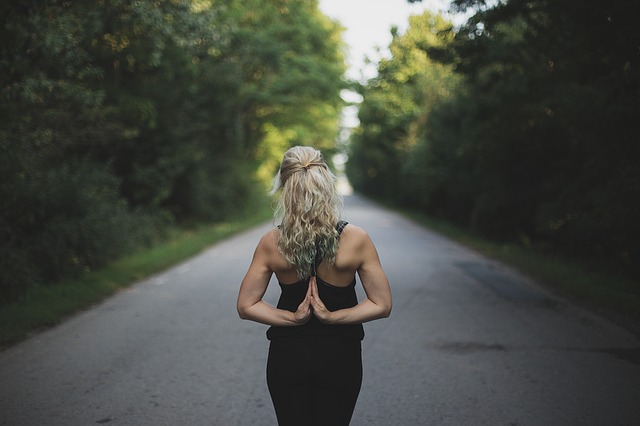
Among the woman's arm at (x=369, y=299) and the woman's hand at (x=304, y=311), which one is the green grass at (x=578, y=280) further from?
the woman's hand at (x=304, y=311)

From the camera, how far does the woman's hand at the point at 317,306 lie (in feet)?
8.39

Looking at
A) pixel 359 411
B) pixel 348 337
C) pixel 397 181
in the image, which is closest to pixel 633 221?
pixel 359 411

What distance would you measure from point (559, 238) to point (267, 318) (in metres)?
13.6

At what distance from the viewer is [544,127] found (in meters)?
13.8

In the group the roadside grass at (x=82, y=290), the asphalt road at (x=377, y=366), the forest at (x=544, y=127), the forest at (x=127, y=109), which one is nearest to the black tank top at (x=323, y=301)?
the asphalt road at (x=377, y=366)

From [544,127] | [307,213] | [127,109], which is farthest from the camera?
[127,109]

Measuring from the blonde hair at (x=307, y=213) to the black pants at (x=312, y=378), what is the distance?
1.14 ft

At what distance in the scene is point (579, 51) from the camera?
950 centimetres

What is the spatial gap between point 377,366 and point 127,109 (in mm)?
12066

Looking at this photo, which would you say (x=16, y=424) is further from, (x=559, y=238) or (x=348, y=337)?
(x=559, y=238)

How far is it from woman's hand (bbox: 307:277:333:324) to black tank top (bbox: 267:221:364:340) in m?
0.03

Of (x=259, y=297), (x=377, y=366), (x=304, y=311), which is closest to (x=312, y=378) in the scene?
(x=304, y=311)

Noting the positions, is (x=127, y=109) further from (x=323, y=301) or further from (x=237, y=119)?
(x=323, y=301)

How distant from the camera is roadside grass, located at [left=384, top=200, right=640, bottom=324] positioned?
8422 millimetres
